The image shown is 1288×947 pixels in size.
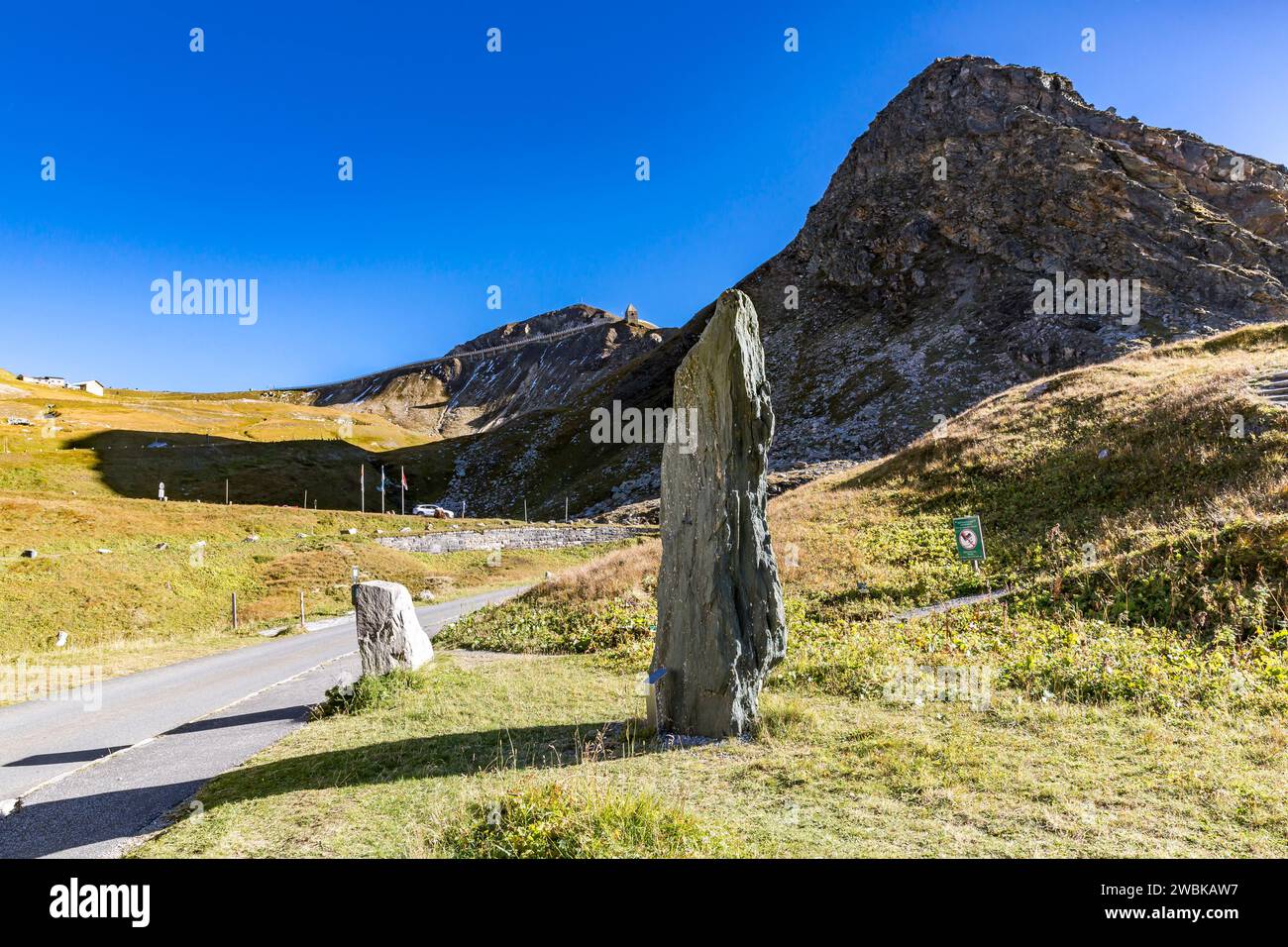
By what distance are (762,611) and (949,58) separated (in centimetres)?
11392

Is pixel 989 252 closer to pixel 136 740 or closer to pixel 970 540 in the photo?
pixel 970 540

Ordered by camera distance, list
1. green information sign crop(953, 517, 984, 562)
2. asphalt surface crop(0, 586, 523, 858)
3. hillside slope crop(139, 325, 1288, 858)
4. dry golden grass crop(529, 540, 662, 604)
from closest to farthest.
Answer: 1. hillside slope crop(139, 325, 1288, 858)
2. asphalt surface crop(0, 586, 523, 858)
3. green information sign crop(953, 517, 984, 562)
4. dry golden grass crop(529, 540, 662, 604)

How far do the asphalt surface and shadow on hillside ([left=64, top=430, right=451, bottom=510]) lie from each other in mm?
64679

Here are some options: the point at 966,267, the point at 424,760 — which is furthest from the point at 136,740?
the point at 966,267

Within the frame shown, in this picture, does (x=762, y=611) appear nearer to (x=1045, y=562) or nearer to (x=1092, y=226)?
(x=1045, y=562)

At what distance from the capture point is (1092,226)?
72688 millimetres

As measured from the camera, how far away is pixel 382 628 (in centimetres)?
1262

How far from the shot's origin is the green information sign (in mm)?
15430

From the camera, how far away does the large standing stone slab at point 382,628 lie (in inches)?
491

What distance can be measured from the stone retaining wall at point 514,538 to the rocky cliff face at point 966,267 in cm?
1990

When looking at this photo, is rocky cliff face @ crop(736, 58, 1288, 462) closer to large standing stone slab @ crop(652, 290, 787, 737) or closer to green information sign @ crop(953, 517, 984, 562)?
green information sign @ crop(953, 517, 984, 562)

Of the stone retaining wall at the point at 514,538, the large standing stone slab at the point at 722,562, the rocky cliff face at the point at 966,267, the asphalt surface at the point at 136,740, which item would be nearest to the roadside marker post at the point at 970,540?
the large standing stone slab at the point at 722,562

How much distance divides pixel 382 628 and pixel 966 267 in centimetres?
8598

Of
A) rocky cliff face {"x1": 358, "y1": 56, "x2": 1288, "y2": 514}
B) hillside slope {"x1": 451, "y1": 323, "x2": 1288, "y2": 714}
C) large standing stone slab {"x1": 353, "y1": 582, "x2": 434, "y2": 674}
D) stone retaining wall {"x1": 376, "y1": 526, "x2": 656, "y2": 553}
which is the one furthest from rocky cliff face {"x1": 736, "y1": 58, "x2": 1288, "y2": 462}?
large standing stone slab {"x1": 353, "y1": 582, "x2": 434, "y2": 674}
